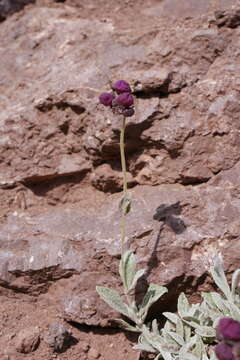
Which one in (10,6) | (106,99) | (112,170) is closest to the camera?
(106,99)

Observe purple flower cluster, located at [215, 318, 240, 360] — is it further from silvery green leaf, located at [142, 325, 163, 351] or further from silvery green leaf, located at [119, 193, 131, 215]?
silvery green leaf, located at [119, 193, 131, 215]

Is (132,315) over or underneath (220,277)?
underneath

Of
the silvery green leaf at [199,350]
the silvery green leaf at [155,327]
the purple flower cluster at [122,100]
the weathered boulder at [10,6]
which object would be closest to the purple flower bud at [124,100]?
the purple flower cluster at [122,100]

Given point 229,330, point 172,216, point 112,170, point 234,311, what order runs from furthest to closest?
point 112,170 → point 172,216 → point 234,311 → point 229,330

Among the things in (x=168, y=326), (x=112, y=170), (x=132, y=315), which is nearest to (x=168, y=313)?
(x=168, y=326)

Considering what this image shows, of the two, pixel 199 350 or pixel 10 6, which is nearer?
pixel 199 350

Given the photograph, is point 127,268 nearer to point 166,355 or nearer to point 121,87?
point 166,355

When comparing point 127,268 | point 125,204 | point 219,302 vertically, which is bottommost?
point 219,302
